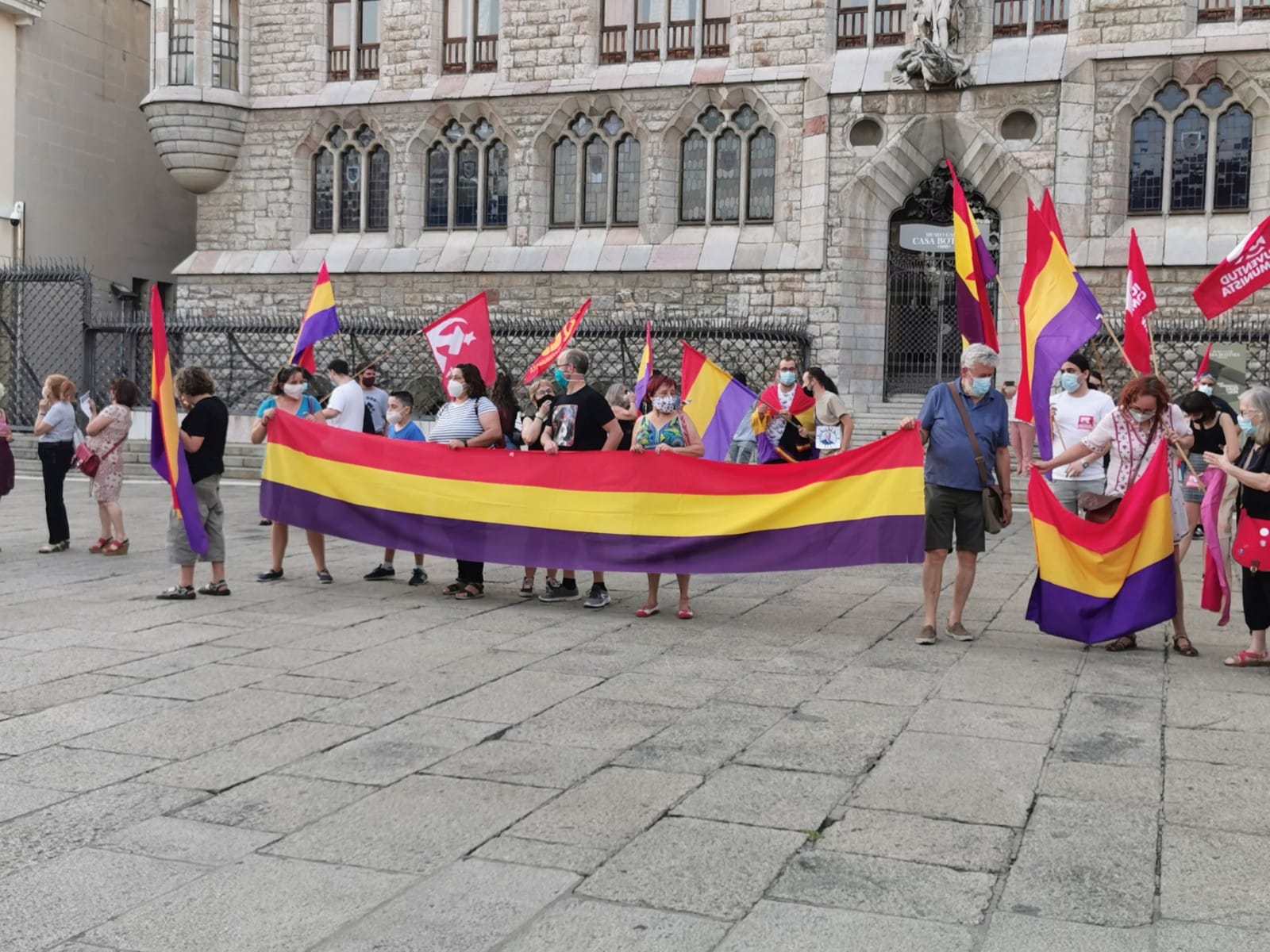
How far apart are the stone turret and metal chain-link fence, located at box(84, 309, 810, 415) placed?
11.0 feet

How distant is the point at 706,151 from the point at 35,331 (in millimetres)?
13139

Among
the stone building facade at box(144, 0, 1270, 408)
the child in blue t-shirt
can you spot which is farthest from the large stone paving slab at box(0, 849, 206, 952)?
the stone building facade at box(144, 0, 1270, 408)

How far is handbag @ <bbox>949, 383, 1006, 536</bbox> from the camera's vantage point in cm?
873

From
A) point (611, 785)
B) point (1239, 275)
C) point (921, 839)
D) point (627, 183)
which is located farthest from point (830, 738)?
point (627, 183)

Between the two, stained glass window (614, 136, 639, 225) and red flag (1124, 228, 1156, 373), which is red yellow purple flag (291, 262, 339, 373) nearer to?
red flag (1124, 228, 1156, 373)

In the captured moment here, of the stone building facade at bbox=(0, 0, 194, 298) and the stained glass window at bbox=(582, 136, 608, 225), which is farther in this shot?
the stone building facade at bbox=(0, 0, 194, 298)

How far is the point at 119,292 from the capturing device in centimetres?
3133

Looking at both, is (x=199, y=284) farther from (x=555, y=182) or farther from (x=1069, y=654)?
(x=1069, y=654)

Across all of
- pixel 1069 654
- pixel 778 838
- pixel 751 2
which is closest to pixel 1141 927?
A: pixel 778 838

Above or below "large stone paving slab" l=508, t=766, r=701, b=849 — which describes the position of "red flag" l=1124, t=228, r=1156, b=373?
above

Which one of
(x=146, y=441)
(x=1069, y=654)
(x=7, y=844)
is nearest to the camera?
(x=7, y=844)

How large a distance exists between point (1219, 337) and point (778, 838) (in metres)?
19.2

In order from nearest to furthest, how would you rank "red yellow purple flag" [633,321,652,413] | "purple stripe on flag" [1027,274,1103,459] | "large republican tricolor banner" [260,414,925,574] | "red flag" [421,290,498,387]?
"purple stripe on flag" [1027,274,1103,459]
"large republican tricolor banner" [260,414,925,574]
"red flag" [421,290,498,387]
"red yellow purple flag" [633,321,652,413]

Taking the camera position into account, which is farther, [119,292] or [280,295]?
[119,292]
